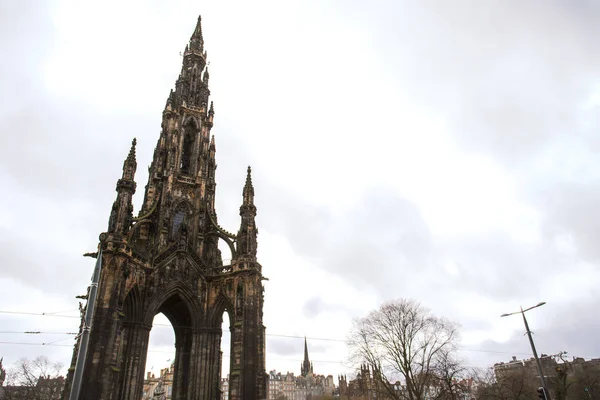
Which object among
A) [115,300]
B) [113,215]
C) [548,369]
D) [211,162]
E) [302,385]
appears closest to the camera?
[115,300]

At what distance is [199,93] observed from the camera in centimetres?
3669

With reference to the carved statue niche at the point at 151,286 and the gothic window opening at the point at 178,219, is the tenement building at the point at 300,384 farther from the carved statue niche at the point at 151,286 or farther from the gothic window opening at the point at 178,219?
the carved statue niche at the point at 151,286

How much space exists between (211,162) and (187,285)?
11.4 metres

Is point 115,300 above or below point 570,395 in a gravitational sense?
above

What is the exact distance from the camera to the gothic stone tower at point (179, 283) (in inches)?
854

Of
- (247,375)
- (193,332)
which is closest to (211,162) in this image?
(193,332)

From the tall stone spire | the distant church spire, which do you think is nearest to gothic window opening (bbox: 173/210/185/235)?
the tall stone spire

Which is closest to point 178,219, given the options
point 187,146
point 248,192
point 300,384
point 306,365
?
point 248,192

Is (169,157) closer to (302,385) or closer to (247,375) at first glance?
(247,375)

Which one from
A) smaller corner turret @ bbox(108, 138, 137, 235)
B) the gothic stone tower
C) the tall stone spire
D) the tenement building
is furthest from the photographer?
the tenement building

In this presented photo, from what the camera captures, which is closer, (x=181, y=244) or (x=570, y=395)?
(x=181, y=244)

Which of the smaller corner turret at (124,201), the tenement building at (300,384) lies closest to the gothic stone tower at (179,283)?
the smaller corner turret at (124,201)

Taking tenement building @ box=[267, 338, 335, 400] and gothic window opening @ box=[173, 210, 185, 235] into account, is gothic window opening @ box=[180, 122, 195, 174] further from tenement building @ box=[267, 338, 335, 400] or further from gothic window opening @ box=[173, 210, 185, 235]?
tenement building @ box=[267, 338, 335, 400]

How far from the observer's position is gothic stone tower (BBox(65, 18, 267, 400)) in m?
21.7
